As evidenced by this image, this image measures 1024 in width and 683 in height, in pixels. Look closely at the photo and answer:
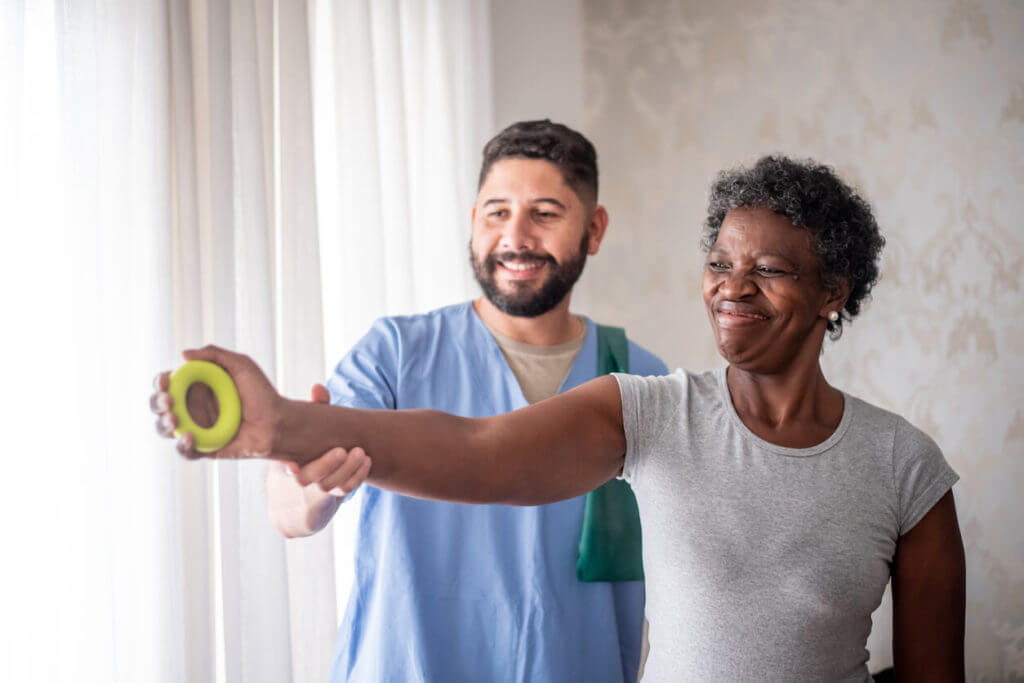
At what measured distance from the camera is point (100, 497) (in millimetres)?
1297

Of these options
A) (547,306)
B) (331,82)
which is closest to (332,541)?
(547,306)

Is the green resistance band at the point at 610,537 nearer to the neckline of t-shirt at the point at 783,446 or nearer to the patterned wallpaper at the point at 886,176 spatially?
the neckline of t-shirt at the point at 783,446

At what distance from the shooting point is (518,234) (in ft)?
4.81

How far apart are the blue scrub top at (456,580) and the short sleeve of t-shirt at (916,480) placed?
53 cm

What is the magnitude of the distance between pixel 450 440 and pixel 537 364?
1.83ft

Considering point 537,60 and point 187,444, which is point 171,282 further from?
point 537,60

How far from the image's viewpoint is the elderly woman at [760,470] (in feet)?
3.22

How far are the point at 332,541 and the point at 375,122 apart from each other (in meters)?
0.93

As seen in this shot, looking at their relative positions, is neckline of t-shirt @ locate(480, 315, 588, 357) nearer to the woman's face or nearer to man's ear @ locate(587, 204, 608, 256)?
man's ear @ locate(587, 204, 608, 256)

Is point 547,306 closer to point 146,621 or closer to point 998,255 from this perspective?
point 146,621

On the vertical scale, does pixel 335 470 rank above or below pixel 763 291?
below

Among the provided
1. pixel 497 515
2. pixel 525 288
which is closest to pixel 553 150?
pixel 525 288

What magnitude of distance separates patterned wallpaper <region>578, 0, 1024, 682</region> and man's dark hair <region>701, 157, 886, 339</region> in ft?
4.49

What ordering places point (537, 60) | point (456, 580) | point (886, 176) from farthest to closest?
1. point (537, 60)
2. point (886, 176)
3. point (456, 580)
